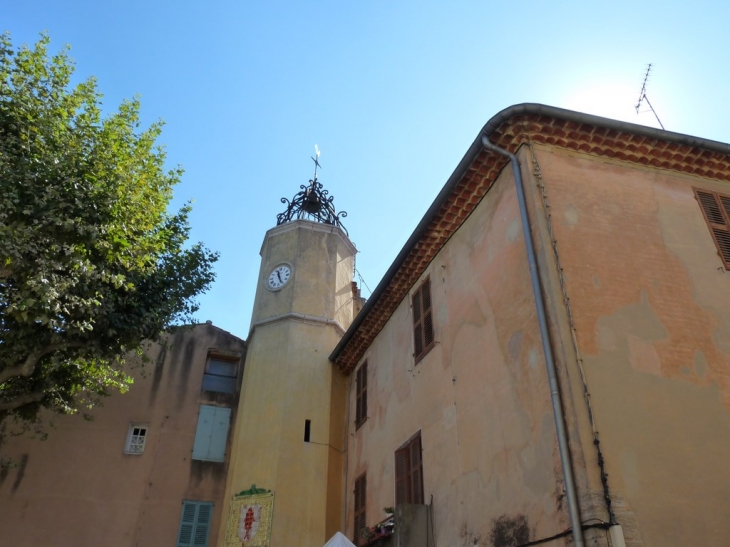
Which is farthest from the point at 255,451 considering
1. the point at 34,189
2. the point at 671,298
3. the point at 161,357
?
the point at 671,298

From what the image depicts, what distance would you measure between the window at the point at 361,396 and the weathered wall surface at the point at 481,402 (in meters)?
1.66

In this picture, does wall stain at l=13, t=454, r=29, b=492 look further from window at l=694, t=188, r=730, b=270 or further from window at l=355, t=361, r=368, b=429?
window at l=694, t=188, r=730, b=270

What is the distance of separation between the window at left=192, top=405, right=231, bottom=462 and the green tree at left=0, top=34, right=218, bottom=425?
123 inches

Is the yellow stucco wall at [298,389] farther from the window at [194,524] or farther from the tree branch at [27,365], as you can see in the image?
the tree branch at [27,365]

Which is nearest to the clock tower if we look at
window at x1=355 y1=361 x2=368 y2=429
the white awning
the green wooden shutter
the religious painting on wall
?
the religious painting on wall

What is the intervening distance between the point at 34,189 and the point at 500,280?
8.35 m

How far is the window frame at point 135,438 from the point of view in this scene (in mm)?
15406

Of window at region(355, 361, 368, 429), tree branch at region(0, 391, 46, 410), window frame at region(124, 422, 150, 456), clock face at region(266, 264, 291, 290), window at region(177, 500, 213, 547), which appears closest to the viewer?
tree branch at region(0, 391, 46, 410)

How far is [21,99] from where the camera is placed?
448 inches

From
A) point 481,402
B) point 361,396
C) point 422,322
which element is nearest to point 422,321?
point 422,322

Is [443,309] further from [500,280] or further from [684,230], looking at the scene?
[684,230]

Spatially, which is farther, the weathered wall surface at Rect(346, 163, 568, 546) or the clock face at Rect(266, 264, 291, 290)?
the clock face at Rect(266, 264, 291, 290)

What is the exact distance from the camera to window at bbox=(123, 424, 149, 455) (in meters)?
15.4

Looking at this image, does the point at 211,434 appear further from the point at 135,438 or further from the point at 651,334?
the point at 651,334
